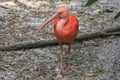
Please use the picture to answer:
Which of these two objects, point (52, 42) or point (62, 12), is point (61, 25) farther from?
point (52, 42)

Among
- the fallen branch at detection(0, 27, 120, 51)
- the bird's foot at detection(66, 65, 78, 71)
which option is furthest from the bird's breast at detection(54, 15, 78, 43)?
the fallen branch at detection(0, 27, 120, 51)

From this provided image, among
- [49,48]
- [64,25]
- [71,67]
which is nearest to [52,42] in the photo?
[49,48]

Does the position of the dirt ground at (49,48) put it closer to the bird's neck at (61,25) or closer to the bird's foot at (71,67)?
the bird's foot at (71,67)

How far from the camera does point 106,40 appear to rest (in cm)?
621

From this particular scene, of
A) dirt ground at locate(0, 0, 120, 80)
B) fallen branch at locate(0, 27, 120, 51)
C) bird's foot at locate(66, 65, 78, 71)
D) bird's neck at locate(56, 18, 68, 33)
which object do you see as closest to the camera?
bird's neck at locate(56, 18, 68, 33)

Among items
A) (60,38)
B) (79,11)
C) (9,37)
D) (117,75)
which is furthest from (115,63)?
(79,11)

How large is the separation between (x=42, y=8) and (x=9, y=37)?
192 cm

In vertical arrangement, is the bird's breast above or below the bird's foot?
above

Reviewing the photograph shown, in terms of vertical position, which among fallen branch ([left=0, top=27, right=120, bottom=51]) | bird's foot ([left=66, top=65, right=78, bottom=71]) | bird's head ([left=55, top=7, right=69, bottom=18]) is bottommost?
bird's foot ([left=66, top=65, right=78, bottom=71])

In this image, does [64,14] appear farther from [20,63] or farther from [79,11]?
[79,11]

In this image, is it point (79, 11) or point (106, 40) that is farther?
point (79, 11)

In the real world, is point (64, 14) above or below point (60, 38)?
above

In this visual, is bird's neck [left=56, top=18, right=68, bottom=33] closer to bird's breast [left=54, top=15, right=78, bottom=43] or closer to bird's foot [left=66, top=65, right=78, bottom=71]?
bird's breast [left=54, top=15, right=78, bottom=43]

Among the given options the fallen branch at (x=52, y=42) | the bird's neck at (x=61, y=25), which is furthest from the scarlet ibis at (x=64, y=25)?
the fallen branch at (x=52, y=42)
